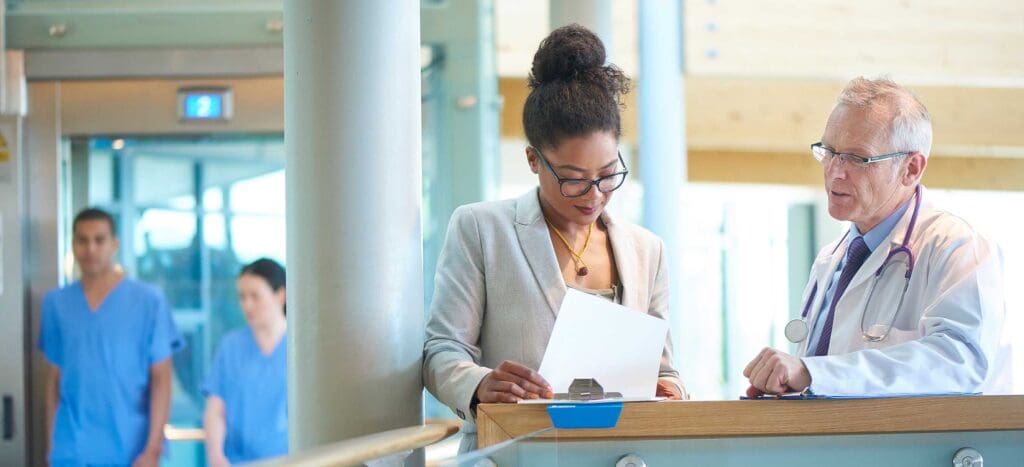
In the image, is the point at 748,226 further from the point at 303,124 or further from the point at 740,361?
the point at 303,124

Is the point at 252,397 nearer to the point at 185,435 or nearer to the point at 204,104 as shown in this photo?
the point at 185,435

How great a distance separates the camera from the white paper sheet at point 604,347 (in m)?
2.23

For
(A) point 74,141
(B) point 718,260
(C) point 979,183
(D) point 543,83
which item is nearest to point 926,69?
(C) point 979,183

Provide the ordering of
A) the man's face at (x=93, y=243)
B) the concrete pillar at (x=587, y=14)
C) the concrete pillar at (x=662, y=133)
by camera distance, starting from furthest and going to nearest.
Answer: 1. the concrete pillar at (x=662, y=133)
2. the man's face at (x=93, y=243)
3. the concrete pillar at (x=587, y=14)

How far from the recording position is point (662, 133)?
5992mm

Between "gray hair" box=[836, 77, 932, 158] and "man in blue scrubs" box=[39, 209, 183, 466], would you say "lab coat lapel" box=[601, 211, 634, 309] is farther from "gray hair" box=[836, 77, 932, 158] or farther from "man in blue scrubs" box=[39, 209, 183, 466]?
"man in blue scrubs" box=[39, 209, 183, 466]

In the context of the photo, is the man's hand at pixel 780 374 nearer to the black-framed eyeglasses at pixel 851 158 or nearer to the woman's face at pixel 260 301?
the black-framed eyeglasses at pixel 851 158

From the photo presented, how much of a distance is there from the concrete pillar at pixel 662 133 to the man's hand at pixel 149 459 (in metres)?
2.25

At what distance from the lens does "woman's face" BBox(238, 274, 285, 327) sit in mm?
5020

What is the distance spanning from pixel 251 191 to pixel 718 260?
893 cm

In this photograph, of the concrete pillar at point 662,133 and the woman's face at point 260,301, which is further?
the concrete pillar at point 662,133

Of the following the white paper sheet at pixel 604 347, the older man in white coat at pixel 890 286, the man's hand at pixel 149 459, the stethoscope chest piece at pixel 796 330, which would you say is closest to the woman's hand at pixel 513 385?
the white paper sheet at pixel 604 347

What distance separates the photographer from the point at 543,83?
250 centimetres

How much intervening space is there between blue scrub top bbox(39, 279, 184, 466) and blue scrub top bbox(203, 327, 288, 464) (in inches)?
11.2
